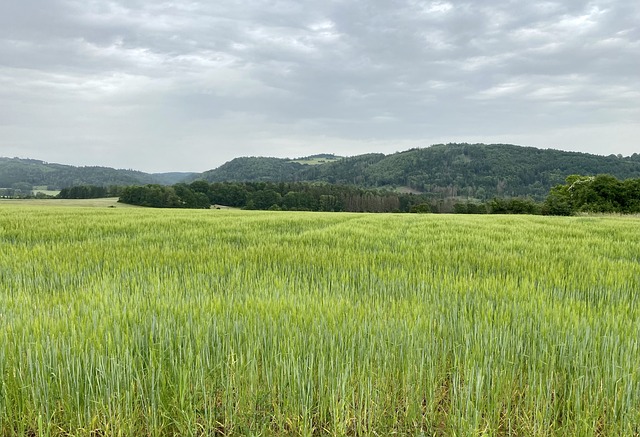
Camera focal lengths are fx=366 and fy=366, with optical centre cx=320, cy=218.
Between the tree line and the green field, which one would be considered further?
the tree line

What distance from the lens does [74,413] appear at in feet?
5.81

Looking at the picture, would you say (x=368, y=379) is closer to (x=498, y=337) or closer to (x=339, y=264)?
(x=498, y=337)

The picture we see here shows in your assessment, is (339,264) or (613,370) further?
(339,264)

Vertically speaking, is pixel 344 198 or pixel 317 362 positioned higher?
pixel 344 198

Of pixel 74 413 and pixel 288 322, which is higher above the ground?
pixel 288 322

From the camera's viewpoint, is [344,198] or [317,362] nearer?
[317,362]

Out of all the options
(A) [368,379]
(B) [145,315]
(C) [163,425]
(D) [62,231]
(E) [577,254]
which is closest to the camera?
(C) [163,425]

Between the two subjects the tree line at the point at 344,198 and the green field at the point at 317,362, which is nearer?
the green field at the point at 317,362

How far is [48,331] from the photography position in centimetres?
240

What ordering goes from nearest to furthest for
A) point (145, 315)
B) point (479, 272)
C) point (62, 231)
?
point (145, 315) → point (479, 272) → point (62, 231)

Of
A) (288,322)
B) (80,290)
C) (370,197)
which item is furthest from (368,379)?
(370,197)

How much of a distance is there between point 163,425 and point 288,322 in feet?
3.27

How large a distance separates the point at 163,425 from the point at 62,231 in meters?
9.76

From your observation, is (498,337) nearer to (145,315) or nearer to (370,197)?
(145,315)
